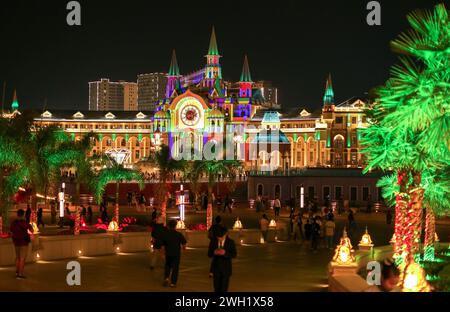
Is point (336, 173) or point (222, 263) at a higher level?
point (336, 173)

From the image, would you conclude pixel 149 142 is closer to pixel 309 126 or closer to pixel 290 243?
pixel 309 126

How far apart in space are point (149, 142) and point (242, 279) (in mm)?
106787

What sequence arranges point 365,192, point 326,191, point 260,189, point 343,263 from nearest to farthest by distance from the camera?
1. point 343,263
2. point 365,192
3. point 326,191
4. point 260,189

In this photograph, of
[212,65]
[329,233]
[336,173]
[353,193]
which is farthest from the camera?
[212,65]

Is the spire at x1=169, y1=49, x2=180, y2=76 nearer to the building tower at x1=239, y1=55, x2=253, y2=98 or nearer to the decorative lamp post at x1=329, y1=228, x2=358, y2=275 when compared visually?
the building tower at x1=239, y1=55, x2=253, y2=98

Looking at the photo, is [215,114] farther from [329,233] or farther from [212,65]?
[329,233]

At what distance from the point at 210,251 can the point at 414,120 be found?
175 inches

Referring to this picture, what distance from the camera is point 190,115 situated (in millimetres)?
112125

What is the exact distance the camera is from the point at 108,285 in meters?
16.7

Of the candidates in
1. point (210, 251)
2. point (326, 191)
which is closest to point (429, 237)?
point (210, 251)

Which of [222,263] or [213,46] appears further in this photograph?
[213,46]

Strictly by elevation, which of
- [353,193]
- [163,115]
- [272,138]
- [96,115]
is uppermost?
[96,115]

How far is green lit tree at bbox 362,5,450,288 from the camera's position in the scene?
48.4 ft

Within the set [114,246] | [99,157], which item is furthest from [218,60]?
[114,246]
